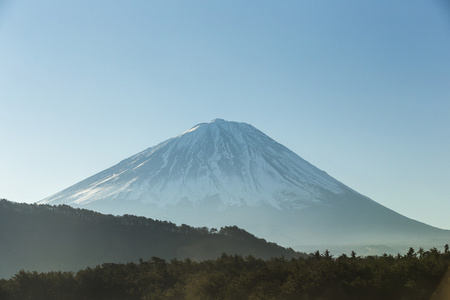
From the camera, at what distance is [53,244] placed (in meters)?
150

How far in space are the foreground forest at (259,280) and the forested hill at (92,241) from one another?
5816cm

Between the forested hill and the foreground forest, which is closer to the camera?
the foreground forest

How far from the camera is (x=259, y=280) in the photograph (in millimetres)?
61781

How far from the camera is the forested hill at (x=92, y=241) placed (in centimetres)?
14375

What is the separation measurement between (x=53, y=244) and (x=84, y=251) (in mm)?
7754

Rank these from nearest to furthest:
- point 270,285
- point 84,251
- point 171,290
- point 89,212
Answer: point 270,285 < point 171,290 < point 84,251 < point 89,212

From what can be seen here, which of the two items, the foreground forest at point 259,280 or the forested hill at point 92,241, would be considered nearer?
the foreground forest at point 259,280

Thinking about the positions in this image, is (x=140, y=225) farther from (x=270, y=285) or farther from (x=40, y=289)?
(x=270, y=285)

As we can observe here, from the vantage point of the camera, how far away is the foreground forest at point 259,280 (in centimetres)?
5006

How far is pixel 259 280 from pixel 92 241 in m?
96.7

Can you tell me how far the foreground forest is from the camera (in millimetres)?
50062

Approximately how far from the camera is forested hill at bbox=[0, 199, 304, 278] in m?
144

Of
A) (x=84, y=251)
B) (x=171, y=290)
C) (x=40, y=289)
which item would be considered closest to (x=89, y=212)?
(x=84, y=251)

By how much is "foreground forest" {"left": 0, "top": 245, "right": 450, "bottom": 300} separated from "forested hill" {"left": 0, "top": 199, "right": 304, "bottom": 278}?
5816cm
